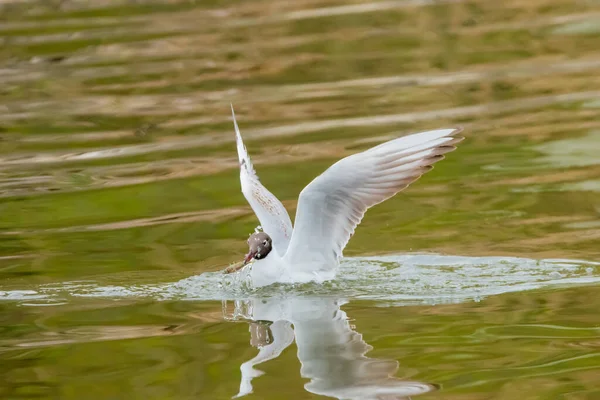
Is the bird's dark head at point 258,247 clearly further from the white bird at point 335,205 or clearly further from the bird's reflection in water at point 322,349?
the bird's reflection in water at point 322,349

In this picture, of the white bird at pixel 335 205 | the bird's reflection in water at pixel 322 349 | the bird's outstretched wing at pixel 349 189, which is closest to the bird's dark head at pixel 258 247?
the white bird at pixel 335 205

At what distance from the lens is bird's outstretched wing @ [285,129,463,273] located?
27.7 feet

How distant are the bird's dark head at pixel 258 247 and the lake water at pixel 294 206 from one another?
9.2 inches

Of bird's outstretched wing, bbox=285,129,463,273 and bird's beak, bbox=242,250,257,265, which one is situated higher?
bird's outstretched wing, bbox=285,129,463,273

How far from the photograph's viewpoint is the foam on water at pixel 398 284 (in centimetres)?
854

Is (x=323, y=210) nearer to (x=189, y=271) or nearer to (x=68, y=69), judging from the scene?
(x=189, y=271)

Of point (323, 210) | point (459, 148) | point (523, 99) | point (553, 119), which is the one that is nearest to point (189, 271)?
point (323, 210)

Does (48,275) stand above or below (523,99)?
below

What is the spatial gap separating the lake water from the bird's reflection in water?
23mm

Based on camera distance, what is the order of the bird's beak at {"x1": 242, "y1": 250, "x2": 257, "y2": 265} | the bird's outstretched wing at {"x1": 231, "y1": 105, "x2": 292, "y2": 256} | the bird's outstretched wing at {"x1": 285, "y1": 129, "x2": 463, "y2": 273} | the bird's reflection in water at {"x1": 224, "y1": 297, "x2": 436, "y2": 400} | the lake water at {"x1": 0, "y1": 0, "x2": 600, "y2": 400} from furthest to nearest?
the bird's outstretched wing at {"x1": 231, "y1": 105, "x2": 292, "y2": 256} → the bird's beak at {"x1": 242, "y1": 250, "x2": 257, "y2": 265} → the bird's outstretched wing at {"x1": 285, "y1": 129, "x2": 463, "y2": 273} → the lake water at {"x1": 0, "y1": 0, "x2": 600, "y2": 400} → the bird's reflection in water at {"x1": 224, "y1": 297, "x2": 436, "y2": 400}

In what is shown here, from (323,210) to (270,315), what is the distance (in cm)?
88

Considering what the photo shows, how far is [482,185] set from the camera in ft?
37.5

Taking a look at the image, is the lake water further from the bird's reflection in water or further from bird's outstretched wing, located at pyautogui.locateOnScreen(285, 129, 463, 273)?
bird's outstretched wing, located at pyautogui.locateOnScreen(285, 129, 463, 273)

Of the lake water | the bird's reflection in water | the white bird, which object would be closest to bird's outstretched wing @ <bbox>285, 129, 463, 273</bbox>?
the white bird
